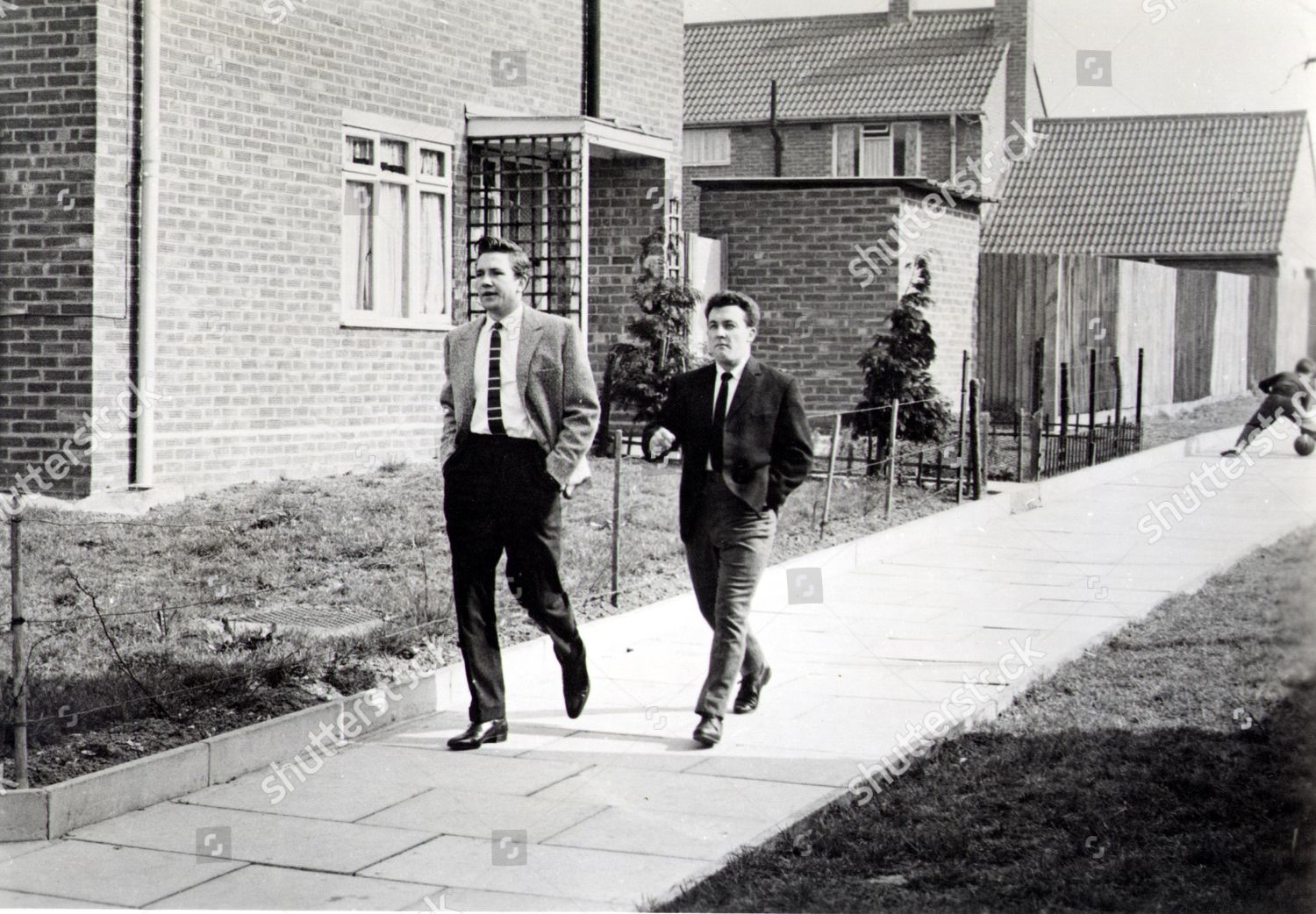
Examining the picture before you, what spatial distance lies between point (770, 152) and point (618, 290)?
1006 inches

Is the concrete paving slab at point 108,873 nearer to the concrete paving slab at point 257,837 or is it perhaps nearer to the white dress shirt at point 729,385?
the concrete paving slab at point 257,837

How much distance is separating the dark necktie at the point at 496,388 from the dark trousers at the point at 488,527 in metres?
0.05

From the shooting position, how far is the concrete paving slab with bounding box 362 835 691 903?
Answer: 548 centimetres

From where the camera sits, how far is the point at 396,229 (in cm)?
1543

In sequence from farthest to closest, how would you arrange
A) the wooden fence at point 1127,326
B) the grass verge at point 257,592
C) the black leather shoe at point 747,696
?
the wooden fence at point 1127,326 < the black leather shoe at point 747,696 < the grass verge at point 257,592

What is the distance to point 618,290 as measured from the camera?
19.1 m

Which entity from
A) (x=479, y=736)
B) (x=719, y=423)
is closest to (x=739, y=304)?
(x=719, y=423)

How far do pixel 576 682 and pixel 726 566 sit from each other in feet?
2.92

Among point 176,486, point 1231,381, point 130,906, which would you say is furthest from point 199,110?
point 1231,381

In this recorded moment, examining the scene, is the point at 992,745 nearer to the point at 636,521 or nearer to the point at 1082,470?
the point at 636,521

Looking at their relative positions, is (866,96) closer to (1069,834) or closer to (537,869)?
(1069,834)

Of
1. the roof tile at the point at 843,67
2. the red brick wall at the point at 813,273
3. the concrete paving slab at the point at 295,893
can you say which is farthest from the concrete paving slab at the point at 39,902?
the roof tile at the point at 843,67

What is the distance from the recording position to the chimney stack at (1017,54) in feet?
137

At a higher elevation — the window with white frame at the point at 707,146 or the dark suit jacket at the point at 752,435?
the window with white frame at the point at 707,146
